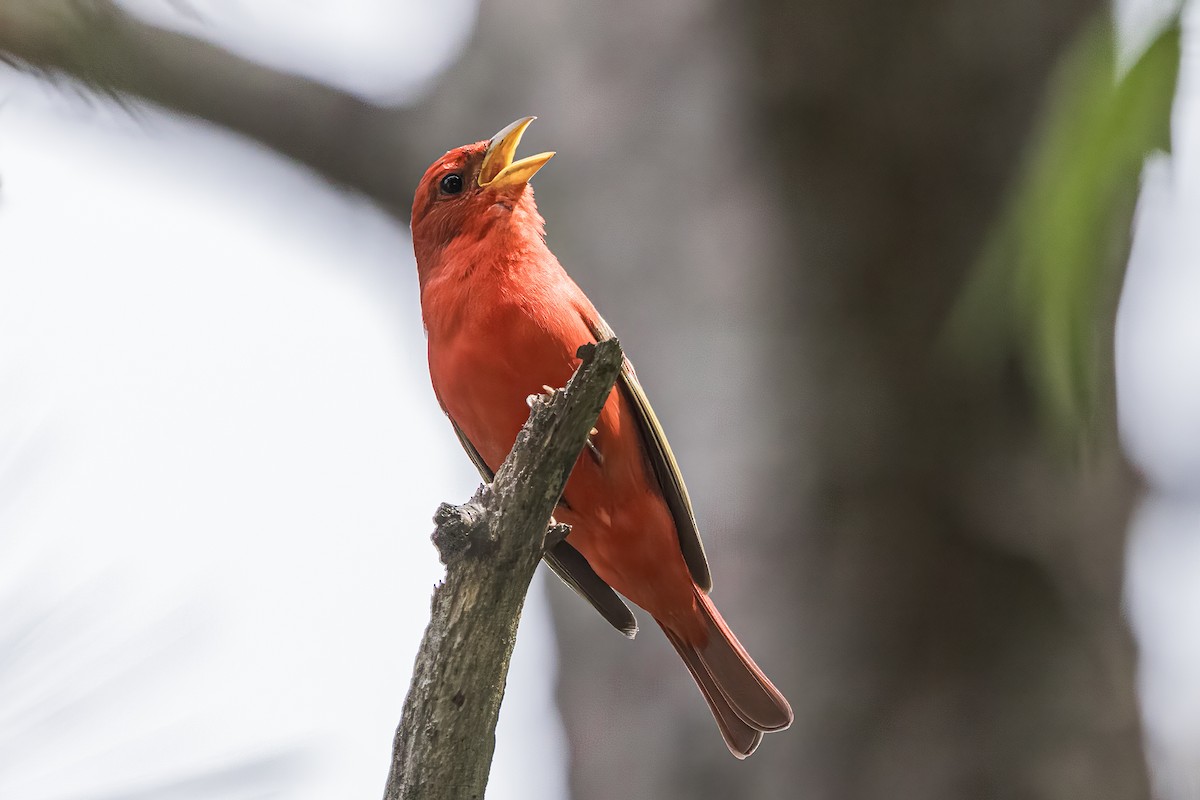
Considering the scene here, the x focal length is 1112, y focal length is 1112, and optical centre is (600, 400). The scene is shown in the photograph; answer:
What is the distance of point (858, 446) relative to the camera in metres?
3.16

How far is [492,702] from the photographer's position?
1.45 metres

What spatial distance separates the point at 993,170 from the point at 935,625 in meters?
1.32

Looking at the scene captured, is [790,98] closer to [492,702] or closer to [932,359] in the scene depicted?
[932,359]

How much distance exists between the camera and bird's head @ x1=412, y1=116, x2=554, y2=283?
271cm

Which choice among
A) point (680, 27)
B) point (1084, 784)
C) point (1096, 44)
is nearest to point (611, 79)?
point (680, 27)

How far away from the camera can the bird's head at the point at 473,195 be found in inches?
107

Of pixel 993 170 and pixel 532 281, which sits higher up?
pixel 993 170

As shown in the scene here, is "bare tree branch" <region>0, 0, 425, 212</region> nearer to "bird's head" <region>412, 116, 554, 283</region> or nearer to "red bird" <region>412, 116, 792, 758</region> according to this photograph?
"bird's head" <region>412, 116, 554, 283</region>

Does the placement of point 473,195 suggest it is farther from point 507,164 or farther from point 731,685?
point 731,685

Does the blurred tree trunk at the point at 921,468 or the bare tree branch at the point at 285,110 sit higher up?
the bare tree branch at the point at 285,110

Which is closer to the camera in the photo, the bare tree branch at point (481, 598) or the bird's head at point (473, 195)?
the bare tree branch at point (481, 598)

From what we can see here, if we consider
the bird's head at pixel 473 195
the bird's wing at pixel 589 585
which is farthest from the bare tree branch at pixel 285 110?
the bird's wing at pixel 589 585

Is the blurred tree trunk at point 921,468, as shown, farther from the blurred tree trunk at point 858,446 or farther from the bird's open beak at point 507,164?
the bird's open beak at point 507,164

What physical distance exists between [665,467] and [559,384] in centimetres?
39
